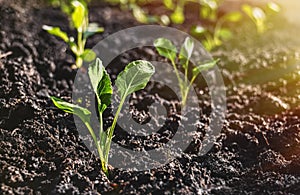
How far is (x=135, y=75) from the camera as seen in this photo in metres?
1.38

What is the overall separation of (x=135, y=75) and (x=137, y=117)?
1.22 ft

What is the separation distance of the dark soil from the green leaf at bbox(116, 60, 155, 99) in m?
0.29

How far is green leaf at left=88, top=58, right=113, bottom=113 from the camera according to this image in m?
1.37

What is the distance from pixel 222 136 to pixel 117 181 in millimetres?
502

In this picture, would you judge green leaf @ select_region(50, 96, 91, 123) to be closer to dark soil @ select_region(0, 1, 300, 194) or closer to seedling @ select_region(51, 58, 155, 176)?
seedling @ select_region(51, 58, 155, 176)

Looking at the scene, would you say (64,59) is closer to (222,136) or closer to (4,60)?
(4,60)

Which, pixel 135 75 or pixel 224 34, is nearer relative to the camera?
pixel 135 75

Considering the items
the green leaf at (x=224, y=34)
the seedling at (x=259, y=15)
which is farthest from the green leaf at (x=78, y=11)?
the seedling at (x=259, y=15)

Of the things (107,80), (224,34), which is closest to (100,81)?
(107,80)

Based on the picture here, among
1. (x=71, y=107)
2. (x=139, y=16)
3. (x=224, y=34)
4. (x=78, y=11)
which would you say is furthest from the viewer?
(x=139, y=16)

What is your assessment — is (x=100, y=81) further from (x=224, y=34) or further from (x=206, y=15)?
(x=206, y=15)

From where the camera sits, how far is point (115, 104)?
68.6 inches

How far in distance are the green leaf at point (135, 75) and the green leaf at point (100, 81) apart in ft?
0.14

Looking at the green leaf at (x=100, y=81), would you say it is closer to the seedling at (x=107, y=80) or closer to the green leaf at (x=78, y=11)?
the seedling at (x=107, y=80)
